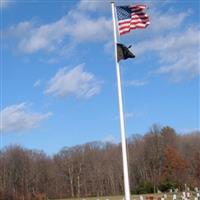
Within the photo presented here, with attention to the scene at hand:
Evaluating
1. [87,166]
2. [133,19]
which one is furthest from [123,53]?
[87,166]

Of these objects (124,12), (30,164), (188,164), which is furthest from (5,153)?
(124,12)

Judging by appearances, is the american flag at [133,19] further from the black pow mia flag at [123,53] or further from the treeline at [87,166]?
the treeline at [87,166]

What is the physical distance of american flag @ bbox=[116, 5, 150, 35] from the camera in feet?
54.0

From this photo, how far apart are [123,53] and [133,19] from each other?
1.21 m

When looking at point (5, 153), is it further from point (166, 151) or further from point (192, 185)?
point (192, 185)

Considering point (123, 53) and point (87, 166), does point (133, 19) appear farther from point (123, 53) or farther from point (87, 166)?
point (87, 166)

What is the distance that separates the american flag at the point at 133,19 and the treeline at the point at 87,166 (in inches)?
2801

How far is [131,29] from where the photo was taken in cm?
1652

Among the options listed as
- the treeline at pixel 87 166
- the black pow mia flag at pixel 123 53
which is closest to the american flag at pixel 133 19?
the black pow mia flag at pixel 123 53

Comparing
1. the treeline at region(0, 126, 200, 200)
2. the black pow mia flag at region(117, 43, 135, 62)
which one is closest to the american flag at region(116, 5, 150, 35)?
the black pow mia flag at region(117, 43, 135, 62)

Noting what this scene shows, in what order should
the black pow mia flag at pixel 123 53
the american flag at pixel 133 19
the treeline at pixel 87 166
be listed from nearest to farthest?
the american flag at pixel 133 19 → the black pow mia flag at pixel 123 53 → the treeline at pixel 87 166

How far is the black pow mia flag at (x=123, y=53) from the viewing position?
16.9 metres

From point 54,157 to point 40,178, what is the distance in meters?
7.36

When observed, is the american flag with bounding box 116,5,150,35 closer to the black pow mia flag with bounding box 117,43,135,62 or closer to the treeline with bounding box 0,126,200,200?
the black pow mia flag with bounding box 117,43,135,62
